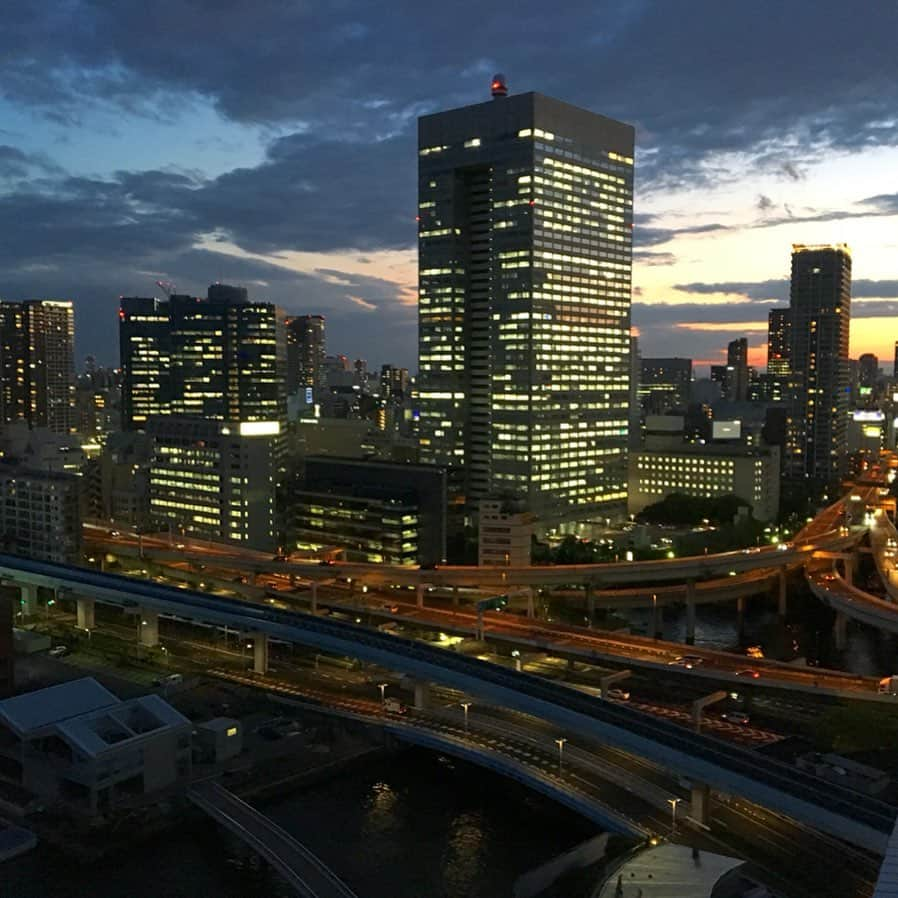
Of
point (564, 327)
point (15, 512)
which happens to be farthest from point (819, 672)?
point (15, 512)

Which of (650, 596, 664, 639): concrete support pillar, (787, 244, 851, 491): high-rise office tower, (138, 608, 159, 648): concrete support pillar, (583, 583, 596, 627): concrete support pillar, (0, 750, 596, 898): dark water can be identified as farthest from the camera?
(787, 244, 851, 491): high-rise office tower

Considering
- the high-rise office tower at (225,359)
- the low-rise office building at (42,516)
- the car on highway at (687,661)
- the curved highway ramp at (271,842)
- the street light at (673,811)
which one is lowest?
the curved highway ramp at (271,842)

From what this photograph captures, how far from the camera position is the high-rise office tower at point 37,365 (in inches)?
6767

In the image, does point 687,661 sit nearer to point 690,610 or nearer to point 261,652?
point 690,610

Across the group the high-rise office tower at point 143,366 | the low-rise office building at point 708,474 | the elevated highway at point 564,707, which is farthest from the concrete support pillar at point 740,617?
the high-rise office tower at point 143,366

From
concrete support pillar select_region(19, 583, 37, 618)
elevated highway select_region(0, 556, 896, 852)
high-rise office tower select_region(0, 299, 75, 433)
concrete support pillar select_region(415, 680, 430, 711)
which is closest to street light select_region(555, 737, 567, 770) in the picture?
elevated highway select_region(0, 556, 896, 852)

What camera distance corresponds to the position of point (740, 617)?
62.0 meters

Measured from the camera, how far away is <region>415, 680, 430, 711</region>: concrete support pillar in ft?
129

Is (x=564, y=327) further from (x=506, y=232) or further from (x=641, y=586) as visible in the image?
A: (x=641, y=586)

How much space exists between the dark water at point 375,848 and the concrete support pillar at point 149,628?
62.8 ft

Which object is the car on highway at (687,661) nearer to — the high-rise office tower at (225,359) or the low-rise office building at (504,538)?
the low-rise office building at (504,538)

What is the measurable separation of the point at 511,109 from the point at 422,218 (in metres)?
12.0

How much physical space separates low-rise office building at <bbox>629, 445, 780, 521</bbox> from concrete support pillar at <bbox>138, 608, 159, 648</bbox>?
60051 mm

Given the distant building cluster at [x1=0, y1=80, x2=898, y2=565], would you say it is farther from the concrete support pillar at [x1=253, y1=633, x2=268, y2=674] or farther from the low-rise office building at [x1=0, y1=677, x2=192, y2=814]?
the low-rise office building at [x1=0, y1=677, x2=192, y2=814]
